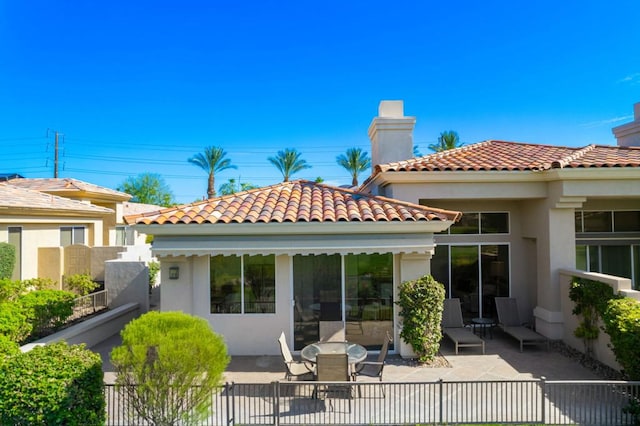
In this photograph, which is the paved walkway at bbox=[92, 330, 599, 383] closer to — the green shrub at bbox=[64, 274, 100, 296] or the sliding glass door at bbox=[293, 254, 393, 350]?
the sliding glass door at bbox=[293, 254, 393, 350]

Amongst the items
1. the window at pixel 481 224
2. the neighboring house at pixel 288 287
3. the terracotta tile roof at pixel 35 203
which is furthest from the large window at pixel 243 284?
the terracotta tile roof at pixel 35 203

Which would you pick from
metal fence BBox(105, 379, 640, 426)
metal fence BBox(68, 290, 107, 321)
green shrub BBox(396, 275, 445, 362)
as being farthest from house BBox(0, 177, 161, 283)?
green shrub BBox(396, 275, 445, 362)

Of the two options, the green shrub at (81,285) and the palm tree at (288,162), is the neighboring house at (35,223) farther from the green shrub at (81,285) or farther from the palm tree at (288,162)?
the palm tree at (288,162)

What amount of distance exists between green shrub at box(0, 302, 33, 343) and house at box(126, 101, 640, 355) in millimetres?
5003

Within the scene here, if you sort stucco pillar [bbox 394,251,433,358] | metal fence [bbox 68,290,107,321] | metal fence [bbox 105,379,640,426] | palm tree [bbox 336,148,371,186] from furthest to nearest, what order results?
palm tree [bbox 336,148,371,186] → metal fence [bbox 68,290,107,321] → stucco pillar [bbox 394,251,433,358] → metal fence [bbox 105,379,640,426]

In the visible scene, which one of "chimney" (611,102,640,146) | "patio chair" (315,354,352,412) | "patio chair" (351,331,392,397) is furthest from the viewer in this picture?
"chimney" (611,102,640,146)

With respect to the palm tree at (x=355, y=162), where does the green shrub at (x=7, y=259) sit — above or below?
below

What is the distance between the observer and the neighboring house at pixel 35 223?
23078mm

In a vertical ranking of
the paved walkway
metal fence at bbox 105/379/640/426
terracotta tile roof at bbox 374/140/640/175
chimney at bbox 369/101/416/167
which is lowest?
the paved walkway

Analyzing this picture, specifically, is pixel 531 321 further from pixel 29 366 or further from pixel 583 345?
pixel 29 366

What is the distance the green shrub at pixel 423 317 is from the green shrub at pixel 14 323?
13552mm

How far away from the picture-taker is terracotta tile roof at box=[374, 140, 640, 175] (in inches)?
597

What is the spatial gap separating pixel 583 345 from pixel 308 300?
412 inches

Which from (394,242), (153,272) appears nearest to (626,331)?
(394,242)
